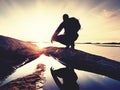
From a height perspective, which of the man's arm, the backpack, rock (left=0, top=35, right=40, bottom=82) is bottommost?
rock (left=0, top=35, right=40, bottom=82)

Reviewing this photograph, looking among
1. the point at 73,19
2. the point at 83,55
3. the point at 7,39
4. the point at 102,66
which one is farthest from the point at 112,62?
the point at 7,39

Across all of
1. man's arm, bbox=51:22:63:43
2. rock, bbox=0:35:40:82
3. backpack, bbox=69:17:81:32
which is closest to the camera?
rock, bbox=0:35:40:82

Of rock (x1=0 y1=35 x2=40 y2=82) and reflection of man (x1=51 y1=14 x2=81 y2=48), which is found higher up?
reflection of man (x1=51 y1=14 x2=81 y2=48)

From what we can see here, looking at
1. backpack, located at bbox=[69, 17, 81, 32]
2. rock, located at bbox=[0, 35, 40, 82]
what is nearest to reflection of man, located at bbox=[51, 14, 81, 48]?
backpack, located at bbox=[69, 17, 81, 32]

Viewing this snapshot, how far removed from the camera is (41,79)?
6.45 m

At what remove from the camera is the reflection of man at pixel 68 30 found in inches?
477

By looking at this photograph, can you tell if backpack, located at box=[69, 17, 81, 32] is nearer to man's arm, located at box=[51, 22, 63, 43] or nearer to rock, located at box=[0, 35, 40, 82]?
man's arm, located at box=[51, 22, 63, 43]

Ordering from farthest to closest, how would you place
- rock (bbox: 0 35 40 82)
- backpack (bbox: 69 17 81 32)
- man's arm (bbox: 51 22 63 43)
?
man's arm (bbox: 51 22 63 43) < backpack (bbox: 69 17 81 32) < rock (bbox: 0 35 40 82)

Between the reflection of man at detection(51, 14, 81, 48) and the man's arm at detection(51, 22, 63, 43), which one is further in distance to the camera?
the man's arm at detection(51, 22, 63, 43)

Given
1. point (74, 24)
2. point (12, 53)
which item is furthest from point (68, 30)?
point (12, 53)

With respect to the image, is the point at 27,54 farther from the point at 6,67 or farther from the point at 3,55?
the point at 6,67

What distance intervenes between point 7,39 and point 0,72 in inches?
173

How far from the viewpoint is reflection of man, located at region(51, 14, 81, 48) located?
12109mm

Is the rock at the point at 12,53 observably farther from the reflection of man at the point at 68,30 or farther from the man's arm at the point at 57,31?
the reflection of man at the point at 68,30
